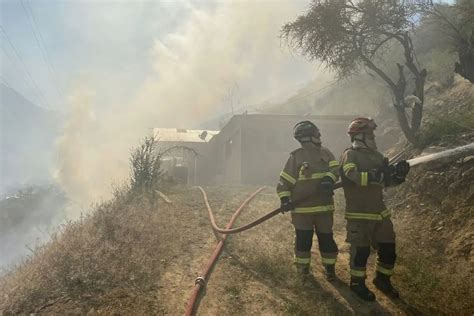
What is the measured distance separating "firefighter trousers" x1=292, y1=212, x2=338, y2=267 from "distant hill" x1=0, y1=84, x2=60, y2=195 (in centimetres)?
7452

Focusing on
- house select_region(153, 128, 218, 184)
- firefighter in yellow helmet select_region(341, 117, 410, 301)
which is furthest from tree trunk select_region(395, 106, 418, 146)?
house select_region(153, 128, 218, 184)

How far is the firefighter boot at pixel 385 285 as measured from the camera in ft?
14.1

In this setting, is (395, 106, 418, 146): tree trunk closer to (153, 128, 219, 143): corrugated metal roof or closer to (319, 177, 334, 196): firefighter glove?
(319, 177, 334, 196): firefighter glove

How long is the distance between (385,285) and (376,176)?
4.18 ft

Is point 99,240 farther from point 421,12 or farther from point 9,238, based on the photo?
point 9,238

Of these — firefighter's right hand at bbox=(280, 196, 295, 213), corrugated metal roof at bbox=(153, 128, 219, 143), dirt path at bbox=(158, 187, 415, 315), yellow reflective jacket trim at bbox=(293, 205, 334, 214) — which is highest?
corrugated metal roof at bbox=(153, 128, 219, 143)

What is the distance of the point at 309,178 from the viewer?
197 inches

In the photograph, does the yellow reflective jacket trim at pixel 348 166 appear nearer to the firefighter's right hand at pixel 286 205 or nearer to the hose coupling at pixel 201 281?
the firefighter's right hand at pixel 286 205

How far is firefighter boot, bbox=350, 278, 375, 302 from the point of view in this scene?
4227 mm

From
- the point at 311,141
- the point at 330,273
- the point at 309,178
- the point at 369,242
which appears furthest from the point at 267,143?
the point at 369,242

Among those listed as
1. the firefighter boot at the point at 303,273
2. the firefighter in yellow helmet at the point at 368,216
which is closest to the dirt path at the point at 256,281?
the firefighter boot at the point at 303,273

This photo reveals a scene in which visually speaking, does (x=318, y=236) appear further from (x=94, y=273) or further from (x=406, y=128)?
(x=406, y=128)

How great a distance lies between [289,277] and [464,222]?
8.36 feet

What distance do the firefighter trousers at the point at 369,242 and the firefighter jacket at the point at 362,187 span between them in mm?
98
